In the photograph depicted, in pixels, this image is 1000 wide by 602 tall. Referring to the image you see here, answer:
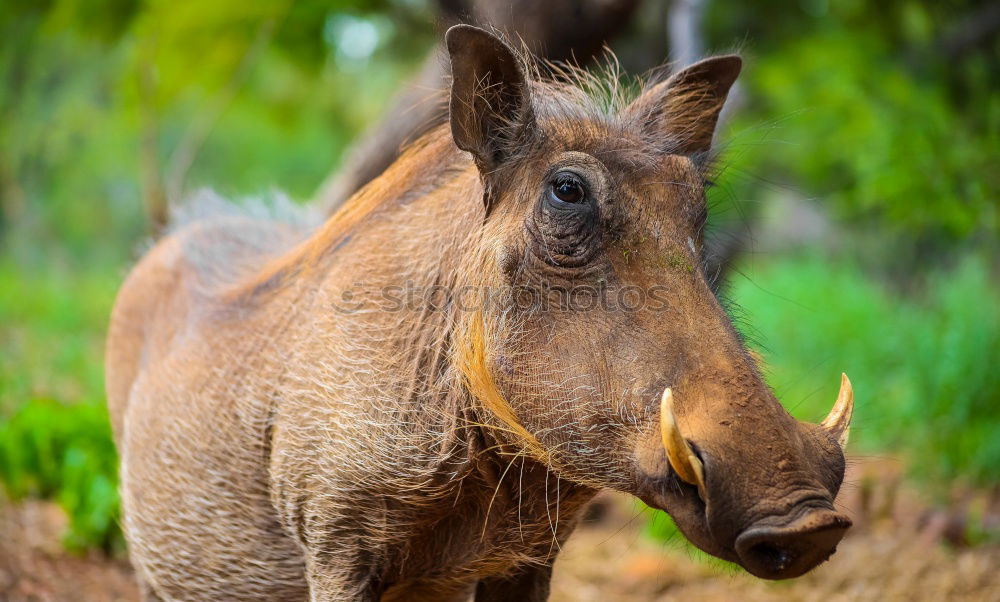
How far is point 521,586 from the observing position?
276 centimetres

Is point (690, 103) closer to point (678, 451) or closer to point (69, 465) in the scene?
point (678, 451)

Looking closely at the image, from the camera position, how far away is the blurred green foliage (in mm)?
5020

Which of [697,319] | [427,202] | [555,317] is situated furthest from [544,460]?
[427,202]

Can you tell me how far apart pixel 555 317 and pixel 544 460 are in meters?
→ 0.34

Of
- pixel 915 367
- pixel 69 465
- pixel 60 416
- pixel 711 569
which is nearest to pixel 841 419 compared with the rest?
pixel 711 569

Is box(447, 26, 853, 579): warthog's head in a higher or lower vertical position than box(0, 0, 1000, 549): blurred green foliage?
higher

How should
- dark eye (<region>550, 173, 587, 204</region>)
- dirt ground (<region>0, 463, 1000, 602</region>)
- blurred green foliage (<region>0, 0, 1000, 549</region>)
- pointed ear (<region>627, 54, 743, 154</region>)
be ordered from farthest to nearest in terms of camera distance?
blurred green foliage (<region>0, 0, 1000, 549</region>), dirt ground (<region>0, 463, 1000, 602</region>), pointed ear (<region>627, 54, 743, 154</region>), dark eye (<region>550, 173, 587, 204</region>)

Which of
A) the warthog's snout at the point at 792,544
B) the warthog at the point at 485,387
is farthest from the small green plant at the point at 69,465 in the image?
the warthog's snout at the point at 792,544

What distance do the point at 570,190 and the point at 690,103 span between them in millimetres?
701

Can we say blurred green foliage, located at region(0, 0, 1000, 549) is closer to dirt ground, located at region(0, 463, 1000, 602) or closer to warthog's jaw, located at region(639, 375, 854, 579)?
dirt ground, located at region(0, 463, 1000, 602)

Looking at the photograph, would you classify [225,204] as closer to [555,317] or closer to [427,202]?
[427,202]

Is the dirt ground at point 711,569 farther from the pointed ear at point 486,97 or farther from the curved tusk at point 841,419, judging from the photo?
the pointed ear at point 486,97

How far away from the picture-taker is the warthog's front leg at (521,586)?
274 cm

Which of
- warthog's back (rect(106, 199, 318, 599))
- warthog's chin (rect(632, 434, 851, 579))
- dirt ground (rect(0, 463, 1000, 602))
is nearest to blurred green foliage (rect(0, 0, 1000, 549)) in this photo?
dirt ground (rect(0, 463, 1000, 602))
